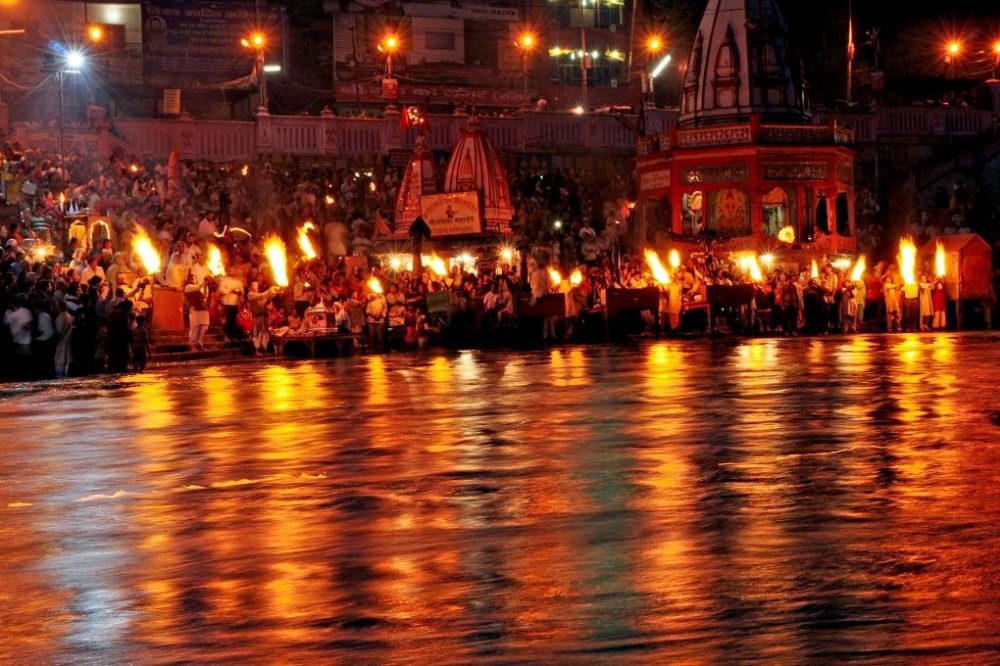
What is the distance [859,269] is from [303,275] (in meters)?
17.4

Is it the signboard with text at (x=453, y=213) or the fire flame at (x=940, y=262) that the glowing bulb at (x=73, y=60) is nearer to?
the signboard with text at (x=453, y=213)

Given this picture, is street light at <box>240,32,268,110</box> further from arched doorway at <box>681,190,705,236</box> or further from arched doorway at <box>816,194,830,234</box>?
arched doorway at <box>816,194,830,234</box>

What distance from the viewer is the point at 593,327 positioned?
3728 cm

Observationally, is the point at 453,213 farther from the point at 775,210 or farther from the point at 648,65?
the point at 648,65

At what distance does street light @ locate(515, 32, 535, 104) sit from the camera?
61062 mm

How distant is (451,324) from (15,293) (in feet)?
33.8

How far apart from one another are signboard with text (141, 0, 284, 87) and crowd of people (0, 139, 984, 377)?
12917 mm

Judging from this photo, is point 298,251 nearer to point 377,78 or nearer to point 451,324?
point 451,324

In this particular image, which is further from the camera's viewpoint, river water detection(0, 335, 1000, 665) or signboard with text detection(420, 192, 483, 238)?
signboard with text detection(420, 192, 483, 238)

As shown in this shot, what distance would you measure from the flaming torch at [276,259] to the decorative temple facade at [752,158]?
47.2 ft

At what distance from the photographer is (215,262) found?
33.9 metres

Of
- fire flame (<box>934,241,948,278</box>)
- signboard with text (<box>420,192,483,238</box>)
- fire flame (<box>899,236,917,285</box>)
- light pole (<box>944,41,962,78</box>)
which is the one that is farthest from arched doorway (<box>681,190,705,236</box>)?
light pole (<box>944,41,962,78</box>)

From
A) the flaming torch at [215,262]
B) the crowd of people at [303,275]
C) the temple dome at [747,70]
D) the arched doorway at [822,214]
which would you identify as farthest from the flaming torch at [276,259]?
the temple dome at [747,70]

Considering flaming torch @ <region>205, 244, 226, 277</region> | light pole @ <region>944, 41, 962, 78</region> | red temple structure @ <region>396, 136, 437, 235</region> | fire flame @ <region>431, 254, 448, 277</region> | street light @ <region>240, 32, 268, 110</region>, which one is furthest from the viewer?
light pole @ <region>944, 41, 962, 78</region>
